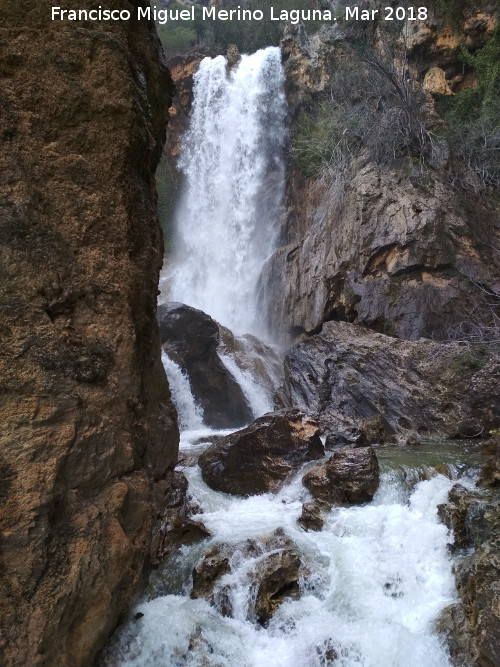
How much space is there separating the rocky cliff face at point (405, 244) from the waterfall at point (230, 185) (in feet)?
11.3

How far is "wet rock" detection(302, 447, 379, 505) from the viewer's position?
23.4 ft

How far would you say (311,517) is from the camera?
21.8ft

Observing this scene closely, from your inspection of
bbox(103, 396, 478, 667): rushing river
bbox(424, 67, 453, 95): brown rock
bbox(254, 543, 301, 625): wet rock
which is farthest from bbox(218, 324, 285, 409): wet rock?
bbox(424, 67, 453, 95): brown rock

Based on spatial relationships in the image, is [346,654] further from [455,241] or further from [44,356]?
[455,241]

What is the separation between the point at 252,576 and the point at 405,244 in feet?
34.4

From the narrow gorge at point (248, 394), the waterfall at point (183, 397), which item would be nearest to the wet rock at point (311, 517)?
the narrow gorge at point (248, 394)

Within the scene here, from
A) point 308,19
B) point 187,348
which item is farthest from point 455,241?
point 308,19

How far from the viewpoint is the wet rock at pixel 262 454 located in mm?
8461

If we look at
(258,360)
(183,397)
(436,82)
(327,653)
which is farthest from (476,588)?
(436,82)

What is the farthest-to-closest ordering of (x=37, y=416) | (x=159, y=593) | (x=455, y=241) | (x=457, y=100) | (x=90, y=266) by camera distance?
(x=457, y=100)
(x=455, y=241)
(x=159, y=593)
(x=90, y=266)
(x=37, y=416)

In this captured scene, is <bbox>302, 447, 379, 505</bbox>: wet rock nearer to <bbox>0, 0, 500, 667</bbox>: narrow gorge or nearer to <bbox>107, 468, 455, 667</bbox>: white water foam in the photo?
<bbox>0, 0, 500, 667</bbox>: narrow gorge

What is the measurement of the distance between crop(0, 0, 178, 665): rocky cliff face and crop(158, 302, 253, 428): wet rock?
10.1 m

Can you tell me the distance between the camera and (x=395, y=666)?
175 inches

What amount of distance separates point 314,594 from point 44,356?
393 cm
